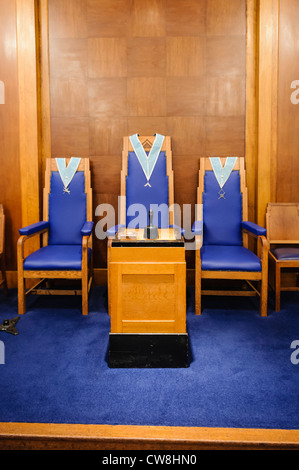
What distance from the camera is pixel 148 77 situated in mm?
3479

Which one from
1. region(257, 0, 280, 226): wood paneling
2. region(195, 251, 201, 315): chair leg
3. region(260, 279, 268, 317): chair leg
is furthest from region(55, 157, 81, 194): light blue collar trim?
region(260, 279, 268, 317): chair leg

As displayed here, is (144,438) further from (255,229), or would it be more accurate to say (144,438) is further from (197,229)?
(255,229)

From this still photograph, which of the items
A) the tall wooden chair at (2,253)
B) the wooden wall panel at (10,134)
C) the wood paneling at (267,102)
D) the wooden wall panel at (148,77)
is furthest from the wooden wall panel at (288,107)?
the tall wooden chair at (2,253)

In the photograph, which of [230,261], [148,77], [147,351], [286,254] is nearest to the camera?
[147,351]

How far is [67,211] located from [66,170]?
40 cm

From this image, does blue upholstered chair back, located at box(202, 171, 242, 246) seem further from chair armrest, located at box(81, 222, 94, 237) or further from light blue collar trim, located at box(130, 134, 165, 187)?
chair armrest, located at box(81, 222, 94, 237)

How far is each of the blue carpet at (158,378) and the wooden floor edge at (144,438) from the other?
72 mm

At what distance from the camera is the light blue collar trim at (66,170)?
11.0 feet

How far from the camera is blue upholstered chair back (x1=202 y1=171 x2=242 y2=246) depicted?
327 centimetres

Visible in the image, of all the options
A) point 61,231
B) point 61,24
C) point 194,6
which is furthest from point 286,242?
point 61,24

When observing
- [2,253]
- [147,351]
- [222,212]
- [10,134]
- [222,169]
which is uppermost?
[10,134]

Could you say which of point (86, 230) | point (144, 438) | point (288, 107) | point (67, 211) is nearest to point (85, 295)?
point (86, 230)

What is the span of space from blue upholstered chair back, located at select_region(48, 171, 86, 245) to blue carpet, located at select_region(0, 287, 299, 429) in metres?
0.76

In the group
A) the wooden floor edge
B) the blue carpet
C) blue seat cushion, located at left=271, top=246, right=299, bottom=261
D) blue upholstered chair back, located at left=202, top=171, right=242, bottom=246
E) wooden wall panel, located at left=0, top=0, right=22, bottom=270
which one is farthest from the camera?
wooden wall panel, located at left=0, top=0, right=22, bottom=270
